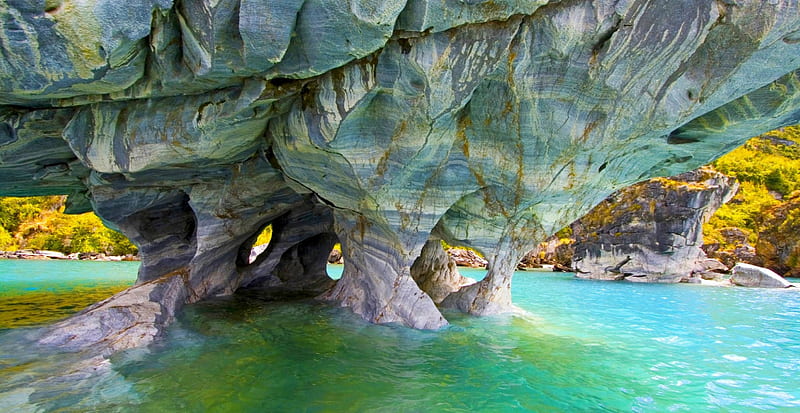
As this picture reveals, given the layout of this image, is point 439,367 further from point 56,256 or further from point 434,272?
point 56,256

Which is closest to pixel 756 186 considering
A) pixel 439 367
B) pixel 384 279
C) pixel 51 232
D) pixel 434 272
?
pixel 434 272

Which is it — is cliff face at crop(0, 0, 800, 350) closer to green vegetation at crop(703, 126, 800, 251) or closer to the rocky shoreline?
the rocky shoreline

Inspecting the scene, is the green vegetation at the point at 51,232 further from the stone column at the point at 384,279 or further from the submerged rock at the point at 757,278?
the submerged rock at the point at 757,278

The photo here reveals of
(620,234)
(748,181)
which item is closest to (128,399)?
(620,234)

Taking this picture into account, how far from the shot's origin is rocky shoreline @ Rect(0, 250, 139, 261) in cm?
4240

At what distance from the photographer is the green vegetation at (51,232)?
4653 cm

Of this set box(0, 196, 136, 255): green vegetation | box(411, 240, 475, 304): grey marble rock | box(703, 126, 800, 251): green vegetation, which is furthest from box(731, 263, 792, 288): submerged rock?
box(0, 196, 136, 255): green vegetation

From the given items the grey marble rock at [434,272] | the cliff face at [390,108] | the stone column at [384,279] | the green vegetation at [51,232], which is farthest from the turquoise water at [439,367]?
the green vegetation at [51,232]

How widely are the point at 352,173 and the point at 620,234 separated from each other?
32.5 meters

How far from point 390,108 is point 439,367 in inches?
186

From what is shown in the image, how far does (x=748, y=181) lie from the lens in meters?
57.8

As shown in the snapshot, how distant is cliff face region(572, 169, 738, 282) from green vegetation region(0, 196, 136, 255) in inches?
1898

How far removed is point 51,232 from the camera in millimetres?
47406

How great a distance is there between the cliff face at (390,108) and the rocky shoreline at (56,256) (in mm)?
39663
